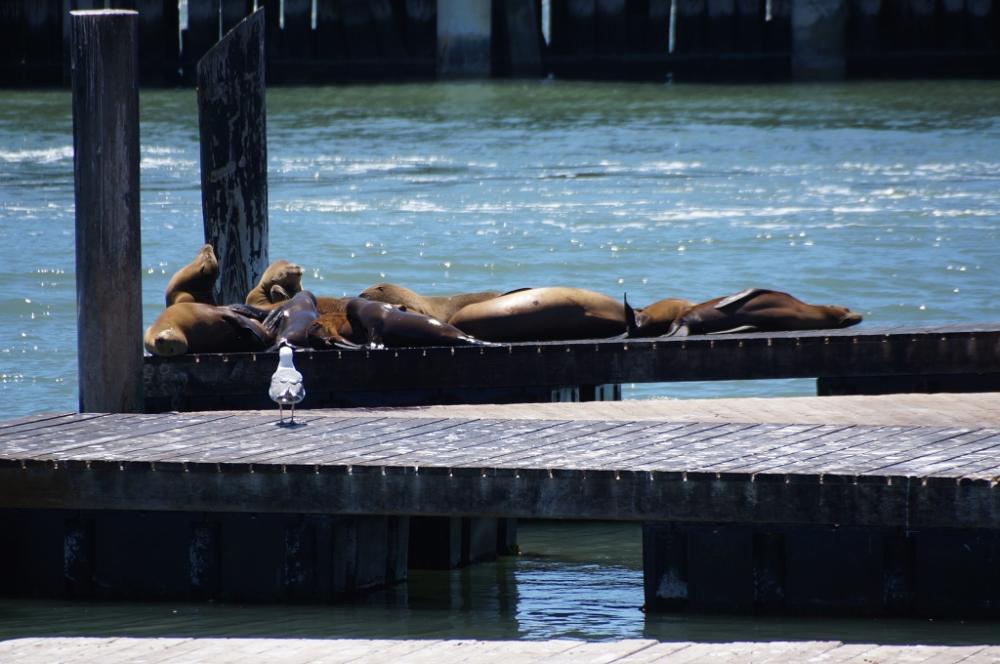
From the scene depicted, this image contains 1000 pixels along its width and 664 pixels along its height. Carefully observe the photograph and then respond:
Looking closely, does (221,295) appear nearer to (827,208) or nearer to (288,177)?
(827,208)

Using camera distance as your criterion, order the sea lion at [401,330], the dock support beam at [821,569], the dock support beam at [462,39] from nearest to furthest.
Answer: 1. the dock support beam at [821,569]
2. the sea lion at [401,330]
3. the dock support beam at [462,39]

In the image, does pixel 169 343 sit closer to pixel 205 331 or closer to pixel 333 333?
pixel 205 331

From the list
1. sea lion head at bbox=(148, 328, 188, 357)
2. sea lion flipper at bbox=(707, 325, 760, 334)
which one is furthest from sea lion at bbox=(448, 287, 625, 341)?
sea lion head at bbox=(148, 328, 188, 357)

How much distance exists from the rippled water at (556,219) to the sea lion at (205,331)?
4.98 ft

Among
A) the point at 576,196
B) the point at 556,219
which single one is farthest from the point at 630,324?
the point at 576,196

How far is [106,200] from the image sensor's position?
273 inches

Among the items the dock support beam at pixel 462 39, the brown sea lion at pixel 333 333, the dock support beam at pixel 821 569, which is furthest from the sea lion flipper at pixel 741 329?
the dock support beam at pixel 462 39

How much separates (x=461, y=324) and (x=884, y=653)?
147 inches

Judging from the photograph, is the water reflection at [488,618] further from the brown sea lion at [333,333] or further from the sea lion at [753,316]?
the sea lion at [753,316]

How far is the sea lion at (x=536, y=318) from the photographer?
8.08m

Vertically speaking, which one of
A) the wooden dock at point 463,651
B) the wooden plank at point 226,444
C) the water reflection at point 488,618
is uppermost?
the wooden plank at point 226,444

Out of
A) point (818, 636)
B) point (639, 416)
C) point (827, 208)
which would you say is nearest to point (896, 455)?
point (818, 636)

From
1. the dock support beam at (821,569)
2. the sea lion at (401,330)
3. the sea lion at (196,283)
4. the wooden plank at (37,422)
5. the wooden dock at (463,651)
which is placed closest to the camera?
the wooden dock at (463,651)

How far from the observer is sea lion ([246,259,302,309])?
868 centimetres
